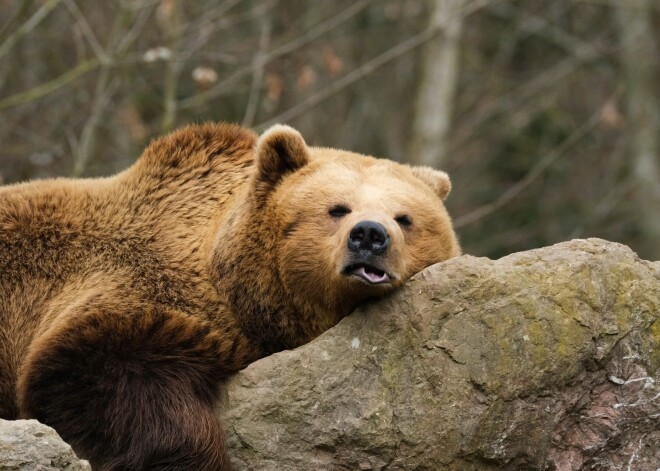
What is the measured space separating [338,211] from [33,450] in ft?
7.02

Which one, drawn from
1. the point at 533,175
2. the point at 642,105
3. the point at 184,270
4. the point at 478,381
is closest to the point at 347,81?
the point at 533,175

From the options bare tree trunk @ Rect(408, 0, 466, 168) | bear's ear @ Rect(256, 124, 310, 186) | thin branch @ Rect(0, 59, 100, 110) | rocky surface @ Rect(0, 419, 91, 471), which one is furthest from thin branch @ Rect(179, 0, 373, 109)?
rocky surface @ Rect(0, 419, 91, 471)

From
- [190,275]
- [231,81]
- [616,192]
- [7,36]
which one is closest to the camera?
[190,275]

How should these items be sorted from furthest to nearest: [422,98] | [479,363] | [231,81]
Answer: [422,98], [231,81], [479,363]

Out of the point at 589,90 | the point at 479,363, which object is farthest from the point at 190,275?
the point at 589,90

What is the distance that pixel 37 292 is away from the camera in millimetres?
6590

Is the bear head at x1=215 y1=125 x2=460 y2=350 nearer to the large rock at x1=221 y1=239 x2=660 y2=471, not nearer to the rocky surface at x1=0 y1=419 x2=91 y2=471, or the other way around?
the large rock at x1=221 y1=239 x2=660 y2=471

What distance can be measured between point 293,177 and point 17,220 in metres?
1.70

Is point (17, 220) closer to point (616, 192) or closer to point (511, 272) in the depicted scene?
point (511, 272)

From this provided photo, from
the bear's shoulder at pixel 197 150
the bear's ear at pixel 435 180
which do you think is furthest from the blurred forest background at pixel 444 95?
the bear's ear at pixel 435 180

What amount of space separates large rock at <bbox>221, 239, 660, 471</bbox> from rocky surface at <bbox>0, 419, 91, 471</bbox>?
1.10 meters

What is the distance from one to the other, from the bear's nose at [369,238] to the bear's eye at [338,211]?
469 millimetres

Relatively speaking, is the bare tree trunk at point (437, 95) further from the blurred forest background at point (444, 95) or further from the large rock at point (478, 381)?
the large rock at point (478, 381)

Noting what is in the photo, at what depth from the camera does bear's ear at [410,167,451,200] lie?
6.91 metres
